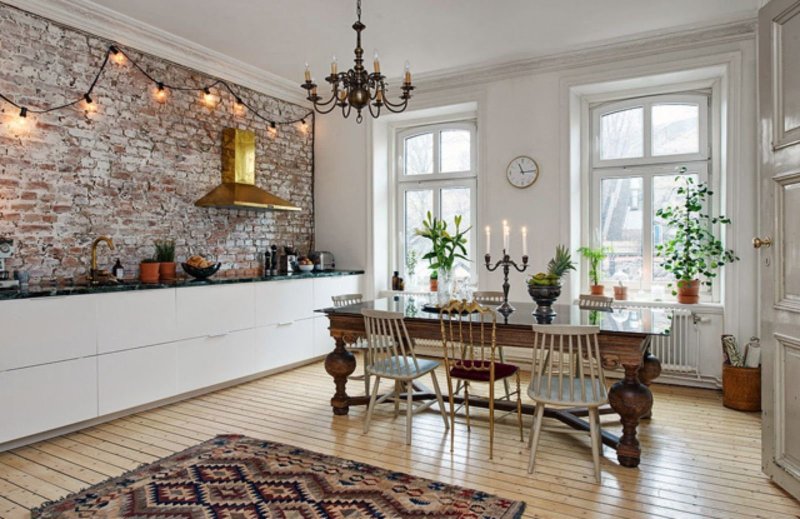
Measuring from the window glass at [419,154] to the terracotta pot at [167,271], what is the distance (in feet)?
10.3

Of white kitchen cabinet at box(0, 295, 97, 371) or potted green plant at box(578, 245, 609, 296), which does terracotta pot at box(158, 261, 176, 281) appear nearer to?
white kitchen cabinet at box(0, 295, 97, 371)

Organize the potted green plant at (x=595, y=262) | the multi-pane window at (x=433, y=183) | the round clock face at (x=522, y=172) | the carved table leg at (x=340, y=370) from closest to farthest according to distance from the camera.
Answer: the carved table leg at (x=340, y=370)
the potted green plant at (x=595, y=262)
the round clock face at (x=522, y=172)
the multi-pane window at (x=433, y=183)

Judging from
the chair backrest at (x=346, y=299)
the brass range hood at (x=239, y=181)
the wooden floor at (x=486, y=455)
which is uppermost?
the brass range hood at (x=239, y=181)

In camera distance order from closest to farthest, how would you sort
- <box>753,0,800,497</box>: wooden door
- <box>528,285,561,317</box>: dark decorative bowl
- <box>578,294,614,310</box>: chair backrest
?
<box>753,0,800,497</box>: wooden door
<box>528,285,561,317</box>: dark decorative bowl
<box>578,294,614,310</box>: chair backrest

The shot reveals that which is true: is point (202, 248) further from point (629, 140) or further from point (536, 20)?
point (629, 140)

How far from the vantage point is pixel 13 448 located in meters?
3.40

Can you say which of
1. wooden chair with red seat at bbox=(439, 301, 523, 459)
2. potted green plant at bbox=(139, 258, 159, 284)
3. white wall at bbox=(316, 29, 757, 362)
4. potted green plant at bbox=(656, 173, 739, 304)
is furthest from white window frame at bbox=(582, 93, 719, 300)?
potted green plant at bbox=(139, 258, 159, 284)

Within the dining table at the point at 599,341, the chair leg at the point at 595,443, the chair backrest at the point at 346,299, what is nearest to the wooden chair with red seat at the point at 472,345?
the dining table at the point at 599,341

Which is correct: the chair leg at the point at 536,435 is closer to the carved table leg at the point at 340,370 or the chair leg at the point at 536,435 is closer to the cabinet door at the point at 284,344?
the carved table leg at the point at 340,370

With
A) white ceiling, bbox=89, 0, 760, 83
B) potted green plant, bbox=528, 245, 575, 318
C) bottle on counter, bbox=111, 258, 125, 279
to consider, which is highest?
white ceiling, bbox=89, 0, 760, 83

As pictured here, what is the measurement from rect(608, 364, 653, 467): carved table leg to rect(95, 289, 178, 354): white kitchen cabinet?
3.34m

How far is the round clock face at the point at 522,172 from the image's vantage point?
538 cm

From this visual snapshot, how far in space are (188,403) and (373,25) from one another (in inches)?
142

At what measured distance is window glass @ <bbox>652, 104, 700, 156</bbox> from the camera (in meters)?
5.04
